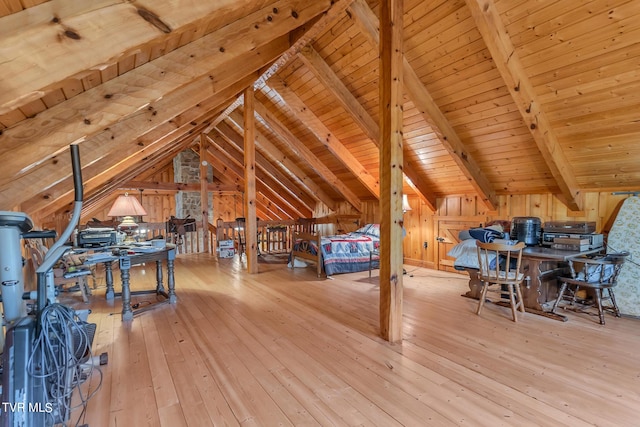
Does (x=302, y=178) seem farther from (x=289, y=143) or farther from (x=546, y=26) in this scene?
(x=546, y=26)

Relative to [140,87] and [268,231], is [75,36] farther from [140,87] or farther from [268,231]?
[268,231]

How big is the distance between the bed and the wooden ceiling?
121 cm

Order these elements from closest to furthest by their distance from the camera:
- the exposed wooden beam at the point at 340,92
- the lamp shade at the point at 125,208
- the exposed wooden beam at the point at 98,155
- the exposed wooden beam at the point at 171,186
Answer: the exposed wooden beam at the point at 98,155
the exposed wooden beam at the point at 340,92
the lamp shade at the point at 125,208
the exposed wooden beam at the point at 171,186

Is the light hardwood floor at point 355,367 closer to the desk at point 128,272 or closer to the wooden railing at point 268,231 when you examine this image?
the desk at point 128,272

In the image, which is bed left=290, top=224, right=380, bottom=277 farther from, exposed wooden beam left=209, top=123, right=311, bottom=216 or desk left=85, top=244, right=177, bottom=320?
exposed wooden beam left=209, top=123, right=311, bottom=216

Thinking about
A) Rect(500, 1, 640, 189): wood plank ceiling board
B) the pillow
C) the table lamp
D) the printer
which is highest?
Rect(500, 1, 640, 189): wood plank ceiling board

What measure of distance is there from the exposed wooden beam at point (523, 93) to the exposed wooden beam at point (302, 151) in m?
3.94

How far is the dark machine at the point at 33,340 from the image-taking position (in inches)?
53.9

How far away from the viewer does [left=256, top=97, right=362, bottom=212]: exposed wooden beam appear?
6.05 meters

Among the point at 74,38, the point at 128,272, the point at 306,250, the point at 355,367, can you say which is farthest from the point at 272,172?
the point at 74,38

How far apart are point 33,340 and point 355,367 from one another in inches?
75.0

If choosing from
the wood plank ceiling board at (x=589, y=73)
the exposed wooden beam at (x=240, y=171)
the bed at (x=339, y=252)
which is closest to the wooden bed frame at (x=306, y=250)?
the bed at (x=339, y=252)

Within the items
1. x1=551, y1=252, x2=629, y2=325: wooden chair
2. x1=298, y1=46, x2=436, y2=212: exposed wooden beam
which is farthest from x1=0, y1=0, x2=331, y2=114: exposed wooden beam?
x1=551, y1=252, x2=629, y2=325: wooden chair

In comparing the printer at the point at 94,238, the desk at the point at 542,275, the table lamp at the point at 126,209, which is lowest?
the desk at the point at 542,275
